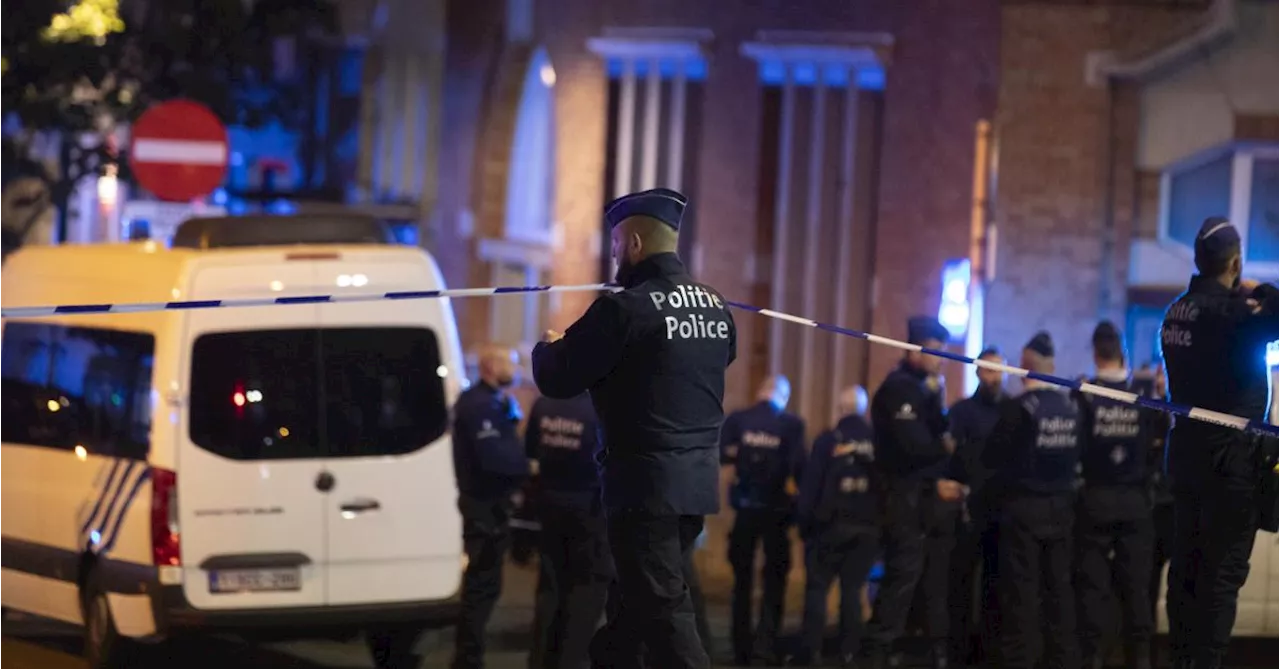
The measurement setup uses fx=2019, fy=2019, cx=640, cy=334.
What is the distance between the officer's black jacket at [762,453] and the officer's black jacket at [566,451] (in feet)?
5.30

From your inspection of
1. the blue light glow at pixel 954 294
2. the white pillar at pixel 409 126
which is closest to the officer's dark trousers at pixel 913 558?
the blue light glow at pixel 954 294

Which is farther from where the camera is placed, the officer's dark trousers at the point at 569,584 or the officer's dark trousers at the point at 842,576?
the officer's dark trousers at the point at 842,576

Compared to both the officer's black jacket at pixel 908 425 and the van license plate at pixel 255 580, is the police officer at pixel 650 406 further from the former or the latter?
the officer's black jacket at pixel 908 425

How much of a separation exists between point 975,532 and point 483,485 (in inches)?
127

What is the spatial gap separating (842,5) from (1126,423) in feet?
18.3

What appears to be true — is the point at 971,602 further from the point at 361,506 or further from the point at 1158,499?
the point at 361,506

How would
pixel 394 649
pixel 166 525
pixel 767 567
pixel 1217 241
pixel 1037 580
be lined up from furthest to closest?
pixel 767 567 < pixel 1037 580 < pixel 394 649 < pixel 166 525 < pixel 1217 241

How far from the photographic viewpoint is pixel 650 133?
1656cm

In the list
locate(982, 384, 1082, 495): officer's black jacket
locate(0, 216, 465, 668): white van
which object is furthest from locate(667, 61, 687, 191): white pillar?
locate(0, 216, 465, 668): white van

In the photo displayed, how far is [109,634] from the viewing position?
1012cm

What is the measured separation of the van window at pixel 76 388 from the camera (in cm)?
1006

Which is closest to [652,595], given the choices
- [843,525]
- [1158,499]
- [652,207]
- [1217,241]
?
[652,207]

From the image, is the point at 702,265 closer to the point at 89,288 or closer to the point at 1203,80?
the point at 1203,80

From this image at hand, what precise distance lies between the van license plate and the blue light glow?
6819 mm
